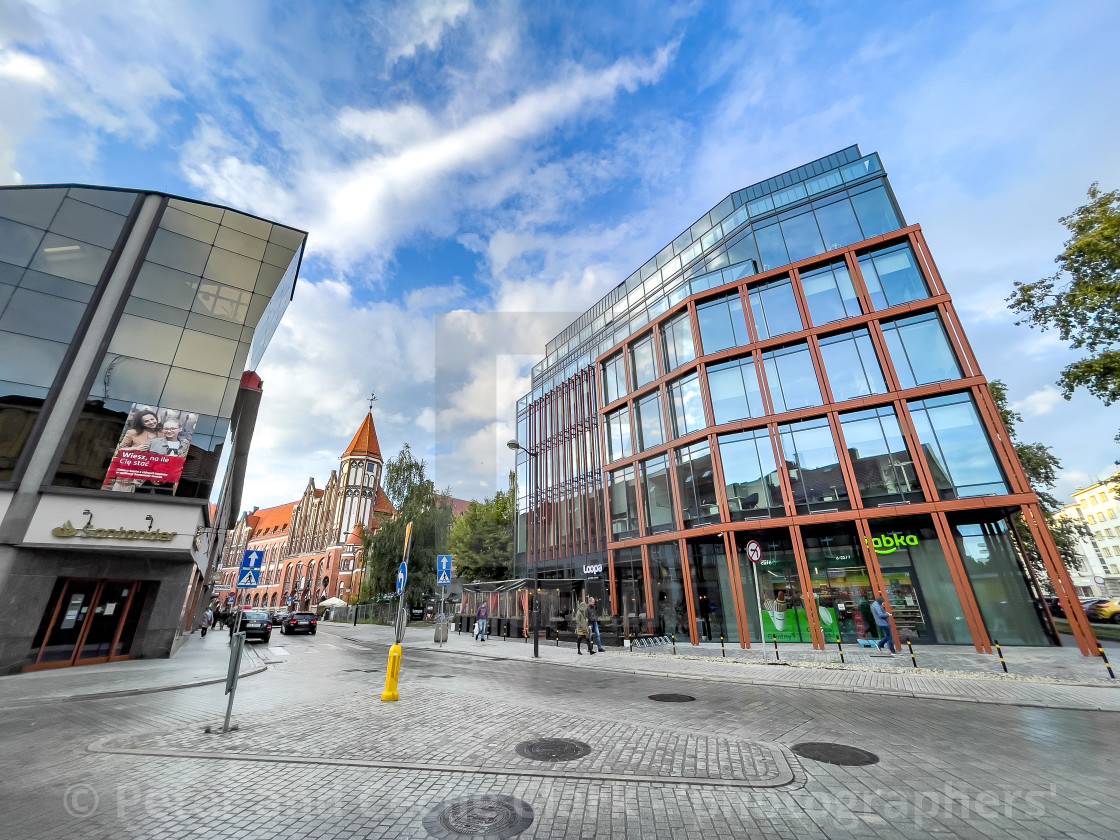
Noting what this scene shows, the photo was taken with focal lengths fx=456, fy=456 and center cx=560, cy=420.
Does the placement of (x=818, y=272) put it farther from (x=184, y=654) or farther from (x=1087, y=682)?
(x=184, y=654)

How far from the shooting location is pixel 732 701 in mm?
9430

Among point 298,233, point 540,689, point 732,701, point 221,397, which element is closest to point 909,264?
point 732,701

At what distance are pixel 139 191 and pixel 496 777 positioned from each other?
24.7 m

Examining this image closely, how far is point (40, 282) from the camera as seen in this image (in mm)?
15742

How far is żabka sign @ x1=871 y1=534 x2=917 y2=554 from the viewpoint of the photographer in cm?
1886

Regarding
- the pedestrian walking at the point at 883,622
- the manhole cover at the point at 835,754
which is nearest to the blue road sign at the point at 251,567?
the manhole cover at the point at 835,754

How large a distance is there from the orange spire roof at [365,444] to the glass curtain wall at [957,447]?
223ft

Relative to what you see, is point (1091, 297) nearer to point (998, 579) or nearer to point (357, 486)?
point (998, 579)

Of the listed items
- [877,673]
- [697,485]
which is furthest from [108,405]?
[877,673]

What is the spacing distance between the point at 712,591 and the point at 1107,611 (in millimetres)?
24516

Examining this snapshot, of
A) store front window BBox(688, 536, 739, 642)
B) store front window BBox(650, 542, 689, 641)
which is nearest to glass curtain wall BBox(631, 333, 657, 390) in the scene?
store front window BBox(650, 542, 689, 641)

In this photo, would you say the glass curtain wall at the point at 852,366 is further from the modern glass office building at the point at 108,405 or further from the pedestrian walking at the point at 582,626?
the modern glass office building at the point at 108,405

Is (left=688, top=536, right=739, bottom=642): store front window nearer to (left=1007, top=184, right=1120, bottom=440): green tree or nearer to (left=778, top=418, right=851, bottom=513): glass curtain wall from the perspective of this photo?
(left=778, top=418, right=851, bottom=513): glass curtain wall

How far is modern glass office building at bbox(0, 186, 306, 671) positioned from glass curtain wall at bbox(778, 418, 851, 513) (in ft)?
79.3
